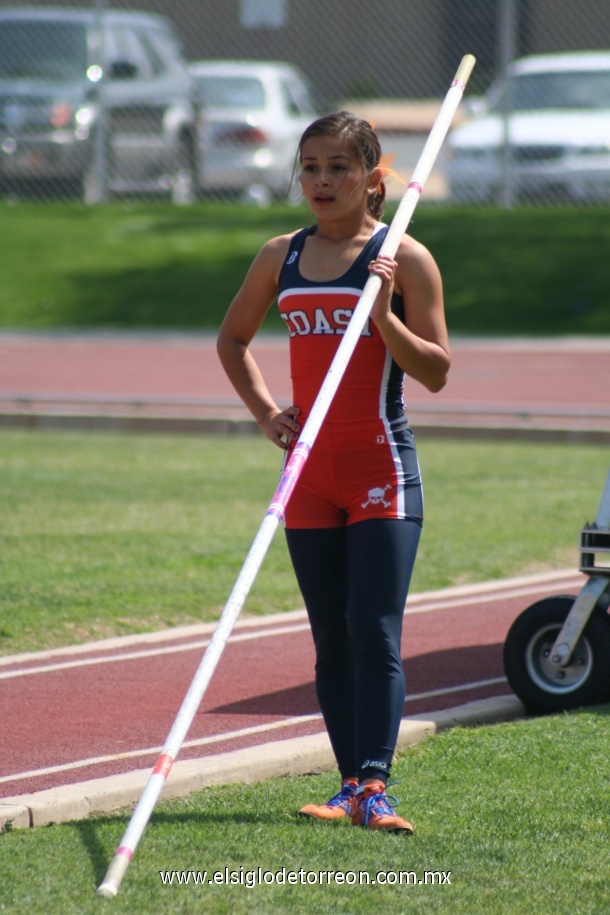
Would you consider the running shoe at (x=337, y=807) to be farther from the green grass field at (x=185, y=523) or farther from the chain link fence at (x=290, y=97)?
the chain link fence at (x=290, y=97)

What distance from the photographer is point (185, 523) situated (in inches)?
368

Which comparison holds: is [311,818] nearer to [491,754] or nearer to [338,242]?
[491,754]

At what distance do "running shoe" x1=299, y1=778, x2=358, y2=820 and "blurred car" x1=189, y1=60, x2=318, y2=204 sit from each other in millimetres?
17809

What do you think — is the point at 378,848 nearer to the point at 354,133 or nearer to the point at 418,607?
the point at 354,133

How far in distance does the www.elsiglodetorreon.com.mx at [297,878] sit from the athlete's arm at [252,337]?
121 cm

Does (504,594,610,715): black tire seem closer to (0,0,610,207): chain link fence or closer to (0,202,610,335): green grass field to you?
(0,202,610,335): green grass field

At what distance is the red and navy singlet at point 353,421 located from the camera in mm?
4367

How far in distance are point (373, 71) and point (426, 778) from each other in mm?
18566

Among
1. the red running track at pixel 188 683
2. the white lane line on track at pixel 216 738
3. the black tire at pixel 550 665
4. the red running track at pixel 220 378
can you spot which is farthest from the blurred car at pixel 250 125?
the black tire at pixel 550 665

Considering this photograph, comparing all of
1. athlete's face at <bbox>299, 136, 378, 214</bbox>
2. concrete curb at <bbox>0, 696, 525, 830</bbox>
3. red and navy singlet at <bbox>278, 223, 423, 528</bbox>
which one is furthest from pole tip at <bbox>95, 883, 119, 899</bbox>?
athlete's face at <bbox>299, 136, 378, 214</bbox>

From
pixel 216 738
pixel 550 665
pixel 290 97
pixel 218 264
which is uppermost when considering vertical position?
pixel 290 97

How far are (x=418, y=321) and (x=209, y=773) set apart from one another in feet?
5.14

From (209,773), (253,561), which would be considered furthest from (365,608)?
(209,773)

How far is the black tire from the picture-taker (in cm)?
573
